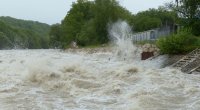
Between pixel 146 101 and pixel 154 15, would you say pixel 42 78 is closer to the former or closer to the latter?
pixel 146 101

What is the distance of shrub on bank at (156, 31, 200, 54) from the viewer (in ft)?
132

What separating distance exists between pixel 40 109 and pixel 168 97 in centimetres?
523

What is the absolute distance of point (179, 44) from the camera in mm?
40375

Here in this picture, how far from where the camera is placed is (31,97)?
1634 cm

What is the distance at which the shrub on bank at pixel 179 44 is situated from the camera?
4012 centimetres

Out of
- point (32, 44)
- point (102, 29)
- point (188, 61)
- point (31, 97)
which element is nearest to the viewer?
point (31, 97)

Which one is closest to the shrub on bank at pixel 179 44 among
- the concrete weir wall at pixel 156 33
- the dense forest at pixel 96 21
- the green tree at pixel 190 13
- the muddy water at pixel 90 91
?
the green tree at pixel 190 13

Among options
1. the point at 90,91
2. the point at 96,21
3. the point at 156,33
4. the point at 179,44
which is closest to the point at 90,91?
the point at 90,91

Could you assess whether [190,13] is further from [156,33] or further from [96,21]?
[96,21]

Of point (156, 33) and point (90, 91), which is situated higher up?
point (156, 33)

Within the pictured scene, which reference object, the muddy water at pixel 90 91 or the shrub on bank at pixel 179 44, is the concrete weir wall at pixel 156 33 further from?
the muddy water at pixel 90 91

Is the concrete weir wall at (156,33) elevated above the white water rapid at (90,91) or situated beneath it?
elevated above

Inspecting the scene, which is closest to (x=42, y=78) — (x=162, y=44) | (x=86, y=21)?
(x=162, y=44)

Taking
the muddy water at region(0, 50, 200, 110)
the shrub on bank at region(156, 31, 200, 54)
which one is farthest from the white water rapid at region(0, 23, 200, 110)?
the shrub on bank at region(156, 31, 200, 54)
